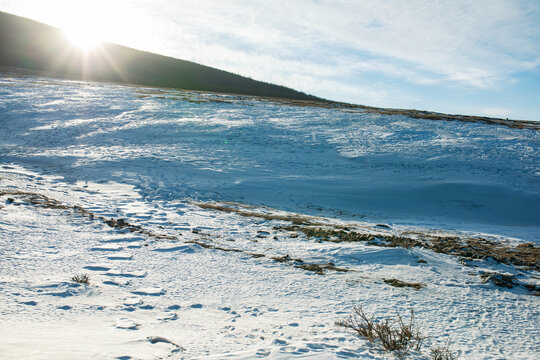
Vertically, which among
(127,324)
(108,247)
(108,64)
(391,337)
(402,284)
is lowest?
(108,247)

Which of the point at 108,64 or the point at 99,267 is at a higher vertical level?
the point at 108,64

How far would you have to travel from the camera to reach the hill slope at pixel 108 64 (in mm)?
57219

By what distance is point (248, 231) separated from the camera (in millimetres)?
8383

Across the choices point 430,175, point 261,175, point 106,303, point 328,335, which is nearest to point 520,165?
point 430,175

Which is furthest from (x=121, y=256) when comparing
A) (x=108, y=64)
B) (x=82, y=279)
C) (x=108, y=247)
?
(x=108, y=64)

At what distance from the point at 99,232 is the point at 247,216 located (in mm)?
3602

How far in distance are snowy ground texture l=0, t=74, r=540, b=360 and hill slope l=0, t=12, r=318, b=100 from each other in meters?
40.0

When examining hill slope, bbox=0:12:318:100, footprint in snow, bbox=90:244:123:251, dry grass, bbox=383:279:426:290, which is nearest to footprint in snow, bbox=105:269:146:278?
footprint in snow, bbox=90:244:123:251

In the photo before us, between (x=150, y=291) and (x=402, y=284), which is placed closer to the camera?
A: (x=150, y=291)

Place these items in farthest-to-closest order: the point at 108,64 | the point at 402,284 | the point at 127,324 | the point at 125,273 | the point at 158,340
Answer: the point at 108,64, the point at 402,284, the point at 125,273, the point at 127,324, the point at 158,340

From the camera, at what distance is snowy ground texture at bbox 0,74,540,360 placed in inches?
147

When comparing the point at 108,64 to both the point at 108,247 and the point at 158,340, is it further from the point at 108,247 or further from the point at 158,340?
the point at 158,340

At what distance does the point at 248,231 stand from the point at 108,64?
2537 inches

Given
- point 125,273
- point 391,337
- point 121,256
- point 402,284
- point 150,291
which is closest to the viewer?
point 391,337
